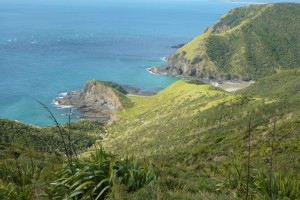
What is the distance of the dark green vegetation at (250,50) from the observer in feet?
429

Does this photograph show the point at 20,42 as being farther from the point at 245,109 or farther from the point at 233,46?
the point at 245,109

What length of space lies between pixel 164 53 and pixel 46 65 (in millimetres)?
49692

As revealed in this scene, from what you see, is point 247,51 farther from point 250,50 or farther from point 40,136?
point 40,136

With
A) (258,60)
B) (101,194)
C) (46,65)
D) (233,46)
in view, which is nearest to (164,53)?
(233,46)

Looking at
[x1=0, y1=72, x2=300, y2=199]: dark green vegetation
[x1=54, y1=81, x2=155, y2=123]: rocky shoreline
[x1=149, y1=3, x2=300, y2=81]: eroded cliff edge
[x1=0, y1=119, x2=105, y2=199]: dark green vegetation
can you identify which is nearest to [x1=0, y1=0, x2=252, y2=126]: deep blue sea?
[x1=54, y1=81, x2=155, y2=123]: rocky shoreline

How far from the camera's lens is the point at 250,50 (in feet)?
460

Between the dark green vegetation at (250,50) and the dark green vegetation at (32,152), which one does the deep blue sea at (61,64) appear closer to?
the dark green vegetation at (250,50)

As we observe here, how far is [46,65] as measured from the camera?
130 m

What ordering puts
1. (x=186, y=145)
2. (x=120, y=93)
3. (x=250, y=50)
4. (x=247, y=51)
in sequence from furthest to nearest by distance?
(x=250, y=50) → (x=247, y=51) → (x=120, y=93) → (x=186, y=145)

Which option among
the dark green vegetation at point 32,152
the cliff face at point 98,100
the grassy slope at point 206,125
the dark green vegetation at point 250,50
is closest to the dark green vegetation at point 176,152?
the dark green vegetation at point 32,152

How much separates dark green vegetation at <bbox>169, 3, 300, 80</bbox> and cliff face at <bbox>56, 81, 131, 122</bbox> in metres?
39.2

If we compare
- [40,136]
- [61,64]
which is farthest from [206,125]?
[61,64]

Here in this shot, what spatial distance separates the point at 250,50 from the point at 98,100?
63777 mm

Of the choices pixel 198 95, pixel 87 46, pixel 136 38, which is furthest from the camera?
pixel 136 38
